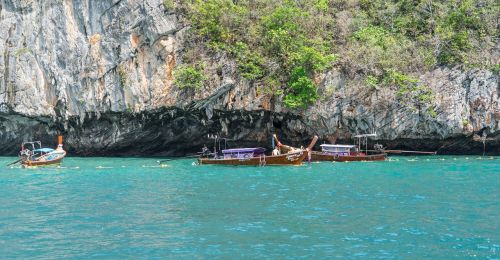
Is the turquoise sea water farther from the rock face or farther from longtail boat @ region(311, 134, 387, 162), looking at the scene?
the rock face

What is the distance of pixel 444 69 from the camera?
3634cm

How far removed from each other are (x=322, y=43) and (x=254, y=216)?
81.0ft

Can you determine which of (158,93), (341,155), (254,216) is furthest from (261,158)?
(254,216)

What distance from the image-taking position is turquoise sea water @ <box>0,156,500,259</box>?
11461 mm

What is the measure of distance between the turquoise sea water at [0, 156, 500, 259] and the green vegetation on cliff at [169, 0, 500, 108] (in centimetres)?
1192

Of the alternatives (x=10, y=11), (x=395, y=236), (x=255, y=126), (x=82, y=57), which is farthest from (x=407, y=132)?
(x=10, y=11)

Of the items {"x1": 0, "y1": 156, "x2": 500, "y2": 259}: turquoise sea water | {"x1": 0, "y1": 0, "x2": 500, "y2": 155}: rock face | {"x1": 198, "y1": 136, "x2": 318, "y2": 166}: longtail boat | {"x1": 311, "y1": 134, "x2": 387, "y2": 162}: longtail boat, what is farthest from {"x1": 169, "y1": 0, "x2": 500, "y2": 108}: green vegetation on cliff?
{"x1": 0, "y1": 156, "x2": 500, "y2": 259}: turquoise sea water

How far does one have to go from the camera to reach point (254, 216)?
14680mm

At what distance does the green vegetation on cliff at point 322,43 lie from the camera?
35781 millimetres

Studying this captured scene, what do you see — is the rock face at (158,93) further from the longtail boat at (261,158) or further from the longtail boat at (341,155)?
the longtail boat at (261,158)

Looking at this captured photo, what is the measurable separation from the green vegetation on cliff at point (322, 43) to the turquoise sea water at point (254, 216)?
11921mm

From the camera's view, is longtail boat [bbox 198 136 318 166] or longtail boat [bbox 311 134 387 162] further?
longtail boat [bbox 311 134 387 162]

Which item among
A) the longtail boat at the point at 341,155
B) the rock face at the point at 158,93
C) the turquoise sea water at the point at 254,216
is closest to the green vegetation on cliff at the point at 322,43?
the rock face at the point at 158,93

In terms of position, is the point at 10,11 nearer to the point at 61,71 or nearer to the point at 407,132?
the point at 61,71
